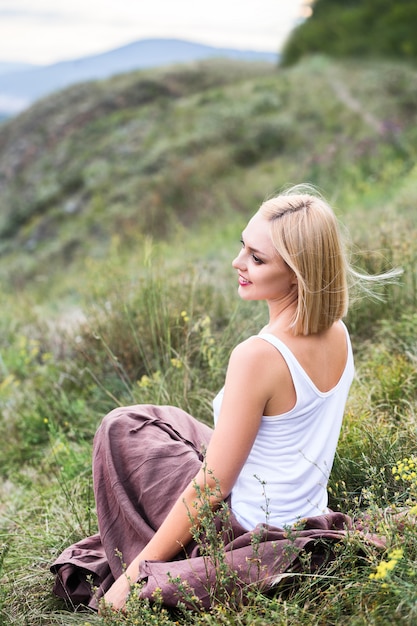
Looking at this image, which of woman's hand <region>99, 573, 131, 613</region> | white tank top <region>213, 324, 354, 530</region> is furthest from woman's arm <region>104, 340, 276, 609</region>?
white tank top <region>213, 324, 354, 530</region>

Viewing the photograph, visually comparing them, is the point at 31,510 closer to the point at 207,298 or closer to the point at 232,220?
the point at 207,298

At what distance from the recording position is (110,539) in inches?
93.7

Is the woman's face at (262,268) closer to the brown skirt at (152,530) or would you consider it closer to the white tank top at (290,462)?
the white tank top at (290,462)

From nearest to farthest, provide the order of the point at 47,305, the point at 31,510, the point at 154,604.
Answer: the point at 154,604 < the point at 31,510 < the point at 47,305

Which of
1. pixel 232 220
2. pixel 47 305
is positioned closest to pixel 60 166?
pixel 232 220

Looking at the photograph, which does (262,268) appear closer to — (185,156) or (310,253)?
(310,253)

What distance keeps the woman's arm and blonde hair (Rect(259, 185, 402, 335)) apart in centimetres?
20

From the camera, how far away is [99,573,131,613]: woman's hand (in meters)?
2.13

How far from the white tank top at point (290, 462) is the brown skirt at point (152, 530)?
2.4 inches

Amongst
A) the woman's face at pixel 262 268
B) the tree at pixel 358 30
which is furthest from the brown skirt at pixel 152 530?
the tree at pixel 358 30

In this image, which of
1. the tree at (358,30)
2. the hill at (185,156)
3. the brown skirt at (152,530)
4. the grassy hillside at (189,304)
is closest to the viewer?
the brown skirt at (152,530)

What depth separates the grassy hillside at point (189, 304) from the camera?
249cm

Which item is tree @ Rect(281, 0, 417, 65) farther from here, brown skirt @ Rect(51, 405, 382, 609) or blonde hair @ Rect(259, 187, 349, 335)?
brown skirt @ Rect(51, 405, 382, 609)

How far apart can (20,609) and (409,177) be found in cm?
763
